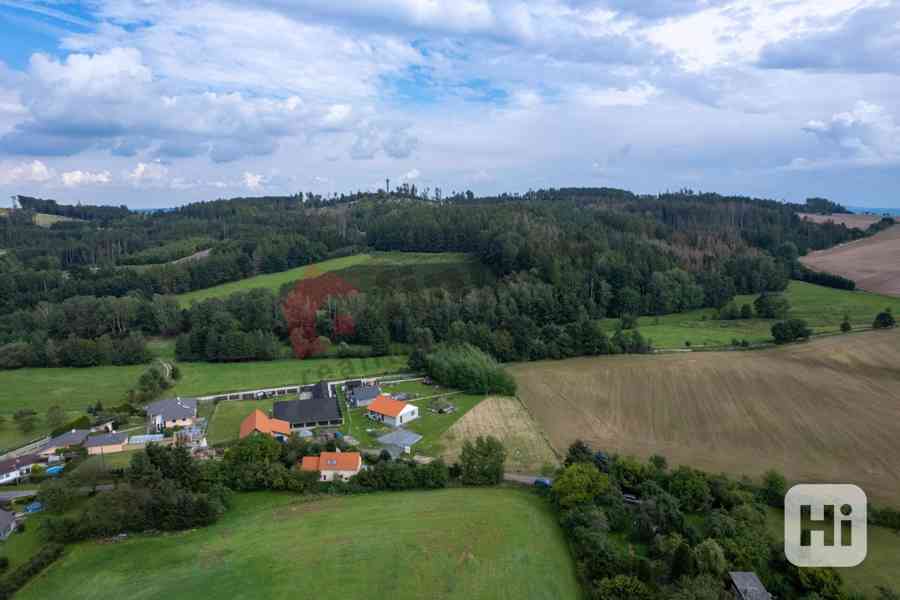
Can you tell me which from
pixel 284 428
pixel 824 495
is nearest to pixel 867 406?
pixel 824 495

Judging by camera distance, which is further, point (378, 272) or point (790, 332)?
point (378, 272)

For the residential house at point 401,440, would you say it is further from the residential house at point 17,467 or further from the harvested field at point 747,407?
the residential house at point 17,467

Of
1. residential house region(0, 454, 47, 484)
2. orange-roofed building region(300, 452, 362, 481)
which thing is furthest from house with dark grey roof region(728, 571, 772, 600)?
residential house region(0, 454, 47, 484)

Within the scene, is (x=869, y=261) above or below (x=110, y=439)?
above

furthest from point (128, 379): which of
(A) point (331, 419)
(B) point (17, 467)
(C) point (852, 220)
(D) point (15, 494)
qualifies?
(C) point (852, 220)

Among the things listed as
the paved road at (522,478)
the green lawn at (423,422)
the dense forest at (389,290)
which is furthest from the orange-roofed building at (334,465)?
the dense forest at (389,290)

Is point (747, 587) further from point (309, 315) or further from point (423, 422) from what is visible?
point (309, 315)

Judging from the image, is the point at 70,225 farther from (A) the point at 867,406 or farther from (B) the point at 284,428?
(A) the point at 867,406

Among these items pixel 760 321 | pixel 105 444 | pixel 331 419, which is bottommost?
pixel 105 444

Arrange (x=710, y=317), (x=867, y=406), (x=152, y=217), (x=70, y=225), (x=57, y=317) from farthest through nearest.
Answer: (x=152, y=217)
(x=70, y=225)
(x=710, y=317)
(x=57, y=317)
(x=867, y=406)
